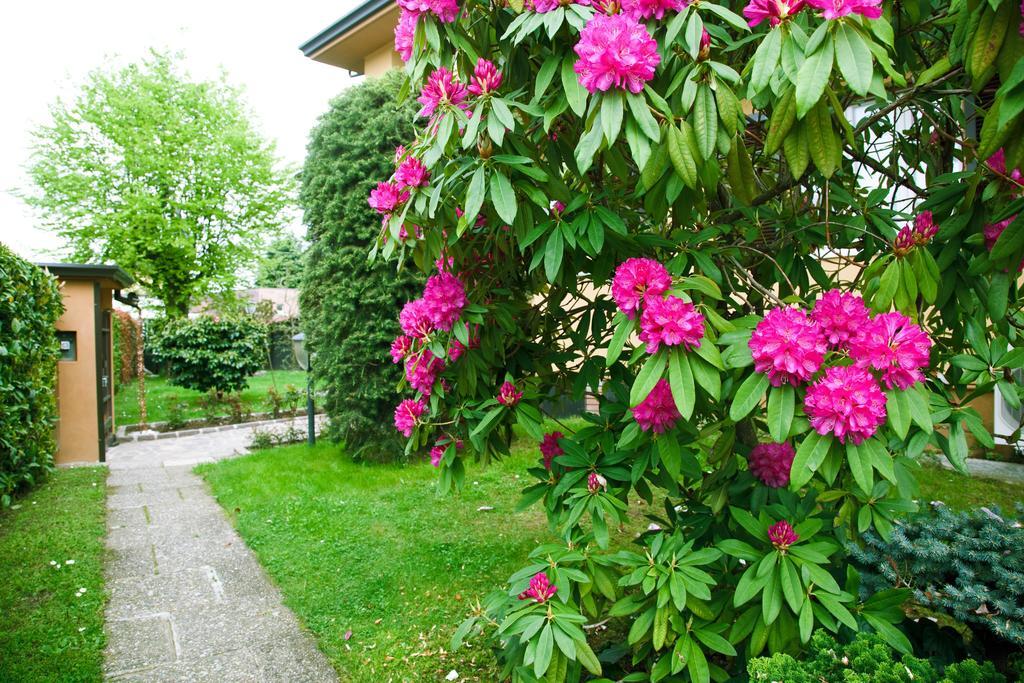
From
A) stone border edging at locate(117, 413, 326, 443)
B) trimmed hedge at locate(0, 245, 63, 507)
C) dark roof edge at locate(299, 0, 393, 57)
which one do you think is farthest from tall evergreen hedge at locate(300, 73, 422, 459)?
dark roof edge at locate(299, 0, 393, 57)

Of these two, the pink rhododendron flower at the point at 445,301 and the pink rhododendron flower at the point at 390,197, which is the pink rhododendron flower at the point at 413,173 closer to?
the pink rhododendron flower at the point at 390,197

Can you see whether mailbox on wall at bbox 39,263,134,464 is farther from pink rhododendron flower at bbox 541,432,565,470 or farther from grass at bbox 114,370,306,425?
pink rhododendron flower at bbox 541,432,565,470

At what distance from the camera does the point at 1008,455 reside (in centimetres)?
545

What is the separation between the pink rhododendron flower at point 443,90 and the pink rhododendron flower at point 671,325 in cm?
89

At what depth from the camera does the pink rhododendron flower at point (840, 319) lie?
4.48 feet

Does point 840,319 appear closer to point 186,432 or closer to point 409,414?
point 409,414

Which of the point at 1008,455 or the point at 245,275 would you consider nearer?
the point at 1008,455

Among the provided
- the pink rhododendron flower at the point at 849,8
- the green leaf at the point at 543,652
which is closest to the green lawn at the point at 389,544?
the green leaf at the point at 543,652

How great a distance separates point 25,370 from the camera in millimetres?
5668

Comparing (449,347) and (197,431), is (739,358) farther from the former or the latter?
(197,431)

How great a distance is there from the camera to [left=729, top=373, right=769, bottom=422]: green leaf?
4.41 feet

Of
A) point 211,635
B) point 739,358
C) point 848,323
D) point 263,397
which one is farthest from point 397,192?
point 263,397

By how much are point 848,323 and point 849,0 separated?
0.65m

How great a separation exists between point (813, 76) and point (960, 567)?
183 cm
